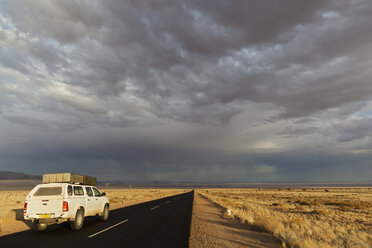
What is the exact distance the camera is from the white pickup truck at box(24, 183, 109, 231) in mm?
10609

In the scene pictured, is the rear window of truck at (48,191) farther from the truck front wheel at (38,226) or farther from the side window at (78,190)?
the truck front wheel at (38,226)

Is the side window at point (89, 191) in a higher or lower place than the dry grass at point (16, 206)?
higher

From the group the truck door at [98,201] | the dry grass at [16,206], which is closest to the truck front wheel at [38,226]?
the dry grass at [16,206]

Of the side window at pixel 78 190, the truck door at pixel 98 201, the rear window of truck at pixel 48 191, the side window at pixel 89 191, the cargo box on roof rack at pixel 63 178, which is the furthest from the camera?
the truck door at pixel 98 201

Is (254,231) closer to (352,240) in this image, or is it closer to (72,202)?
(352,240)

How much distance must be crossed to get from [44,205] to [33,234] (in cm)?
141

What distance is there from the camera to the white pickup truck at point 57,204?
418 inches

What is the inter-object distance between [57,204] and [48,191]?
1.03m

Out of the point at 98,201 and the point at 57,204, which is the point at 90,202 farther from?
the point at 57,204

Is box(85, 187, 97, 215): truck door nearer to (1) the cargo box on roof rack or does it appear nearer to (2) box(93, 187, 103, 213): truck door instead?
(2) box(93, 187, 103, 213): truck door

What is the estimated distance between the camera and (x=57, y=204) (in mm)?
10742

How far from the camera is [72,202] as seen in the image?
11.2 meters

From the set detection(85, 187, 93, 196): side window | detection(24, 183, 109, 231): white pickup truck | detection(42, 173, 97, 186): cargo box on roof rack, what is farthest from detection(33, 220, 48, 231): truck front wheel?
detection(85, 187, 93, 196): side window

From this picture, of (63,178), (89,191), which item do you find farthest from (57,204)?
(89,191)
